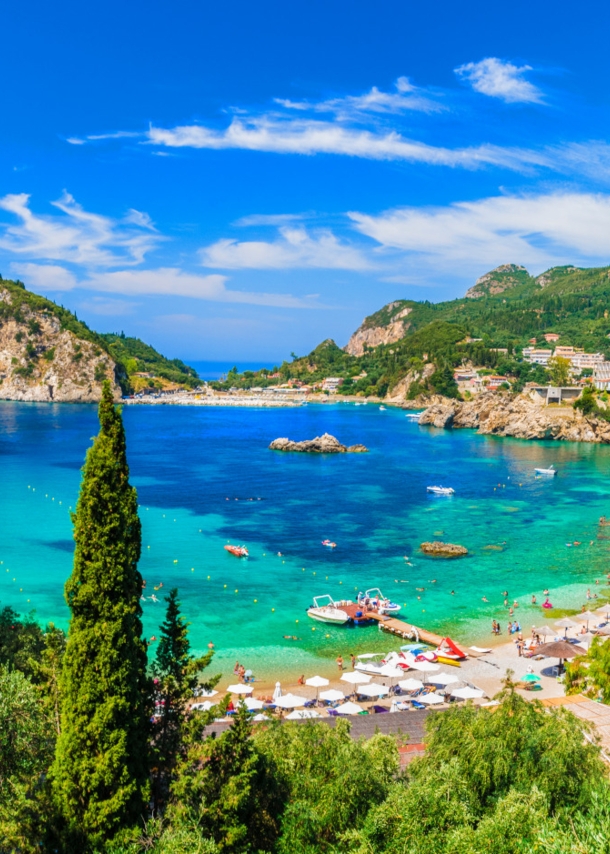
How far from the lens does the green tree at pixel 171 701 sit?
1159 centimetres

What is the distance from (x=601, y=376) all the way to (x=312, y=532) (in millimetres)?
110732

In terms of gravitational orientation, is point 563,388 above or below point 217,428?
above

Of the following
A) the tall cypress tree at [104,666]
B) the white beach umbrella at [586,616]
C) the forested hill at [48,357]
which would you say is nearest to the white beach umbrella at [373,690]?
the white beach umbrella at [586,616]

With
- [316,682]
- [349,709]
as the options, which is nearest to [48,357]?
[316,682]

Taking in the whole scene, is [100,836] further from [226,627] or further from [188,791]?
[226,627]

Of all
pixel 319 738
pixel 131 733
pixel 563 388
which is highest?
pixel 563 388

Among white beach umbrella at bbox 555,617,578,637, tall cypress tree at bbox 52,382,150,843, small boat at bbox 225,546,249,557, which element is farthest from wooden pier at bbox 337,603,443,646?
tall cypress tree at bbox 52,382,150,843

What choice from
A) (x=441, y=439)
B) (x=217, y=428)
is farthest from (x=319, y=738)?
(x=217, y=428)

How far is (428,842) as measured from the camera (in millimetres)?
9312

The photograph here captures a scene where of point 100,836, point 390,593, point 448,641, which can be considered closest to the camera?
point 100,836

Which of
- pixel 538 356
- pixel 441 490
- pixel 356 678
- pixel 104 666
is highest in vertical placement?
pixel 538 356

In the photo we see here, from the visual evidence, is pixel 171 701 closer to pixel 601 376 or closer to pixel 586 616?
pixel 586 616

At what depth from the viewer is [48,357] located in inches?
6973

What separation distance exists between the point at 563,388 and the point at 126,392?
11311 cm
